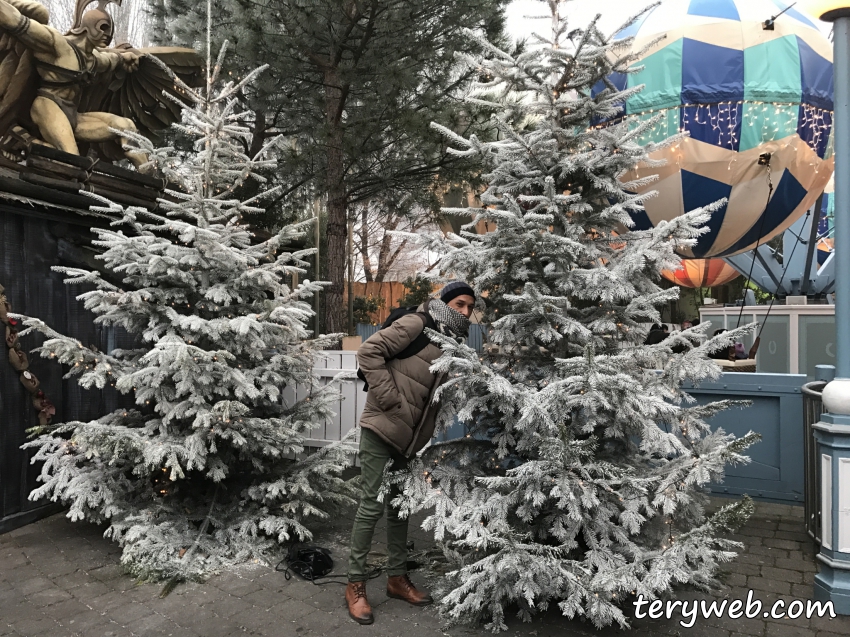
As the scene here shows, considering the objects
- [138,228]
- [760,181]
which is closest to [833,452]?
[760,181]

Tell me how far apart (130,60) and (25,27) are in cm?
139

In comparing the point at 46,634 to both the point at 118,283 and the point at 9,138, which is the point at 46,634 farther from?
the point at 9,138

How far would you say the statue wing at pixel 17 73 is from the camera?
5539 mm

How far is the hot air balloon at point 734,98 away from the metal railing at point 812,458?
1.57m

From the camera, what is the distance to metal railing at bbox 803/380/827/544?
448 cm

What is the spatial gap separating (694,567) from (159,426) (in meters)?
3.94

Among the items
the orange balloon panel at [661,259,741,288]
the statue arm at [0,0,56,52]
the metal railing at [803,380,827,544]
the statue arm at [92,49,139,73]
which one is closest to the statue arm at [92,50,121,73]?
the statue arm at [92,49,139,73]

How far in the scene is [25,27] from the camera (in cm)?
546

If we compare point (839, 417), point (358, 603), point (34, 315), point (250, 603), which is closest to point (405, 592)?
point (358, 603)

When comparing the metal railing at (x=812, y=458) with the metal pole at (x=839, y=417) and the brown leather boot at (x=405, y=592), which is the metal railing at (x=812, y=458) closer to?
the metal pole at (x=839, y=417)

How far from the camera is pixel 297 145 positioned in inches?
391

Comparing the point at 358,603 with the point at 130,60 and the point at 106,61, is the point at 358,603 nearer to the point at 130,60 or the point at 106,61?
the point at 106,61

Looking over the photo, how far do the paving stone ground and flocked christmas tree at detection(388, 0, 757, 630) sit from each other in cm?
39

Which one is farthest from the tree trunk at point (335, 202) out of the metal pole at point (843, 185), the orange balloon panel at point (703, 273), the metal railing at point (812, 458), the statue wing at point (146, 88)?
the orange balloon panel at point (703, 273)
